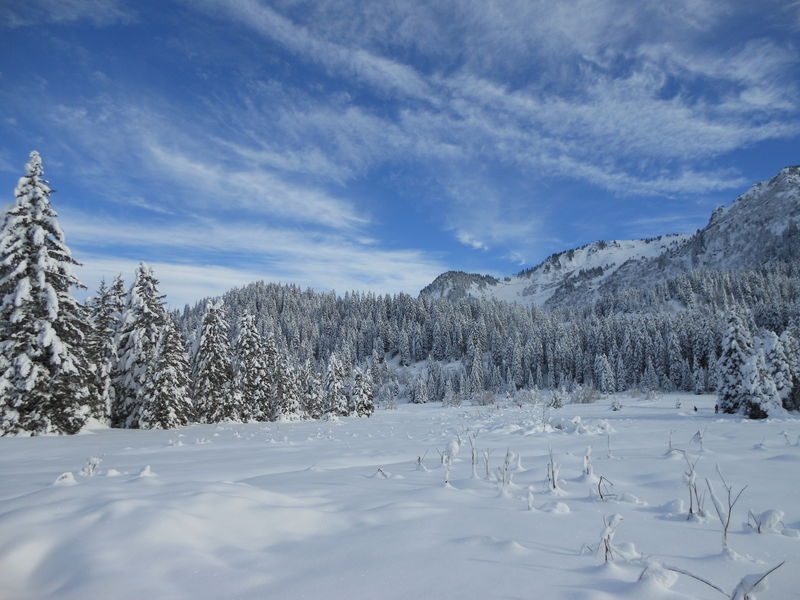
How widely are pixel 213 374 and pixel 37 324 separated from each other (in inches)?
590

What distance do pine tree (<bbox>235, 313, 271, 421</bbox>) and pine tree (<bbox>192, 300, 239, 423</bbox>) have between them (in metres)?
2.79

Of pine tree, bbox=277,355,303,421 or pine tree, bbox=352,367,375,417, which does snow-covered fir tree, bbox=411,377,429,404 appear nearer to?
pine tree, bbox=352,367,375,417

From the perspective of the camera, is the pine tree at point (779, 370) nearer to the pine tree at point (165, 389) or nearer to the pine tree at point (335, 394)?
the pine tree at point (165, 389)

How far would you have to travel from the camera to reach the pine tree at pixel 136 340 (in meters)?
25.4

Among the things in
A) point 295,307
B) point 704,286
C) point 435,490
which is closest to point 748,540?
point 435,490

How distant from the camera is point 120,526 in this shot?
2684 millimetres

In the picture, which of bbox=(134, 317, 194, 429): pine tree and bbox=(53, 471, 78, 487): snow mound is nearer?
bbox=(53, 471, 78, 487): snow mound

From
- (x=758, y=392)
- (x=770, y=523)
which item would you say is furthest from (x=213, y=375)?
(x=758, y=392)

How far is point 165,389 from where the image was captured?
77.8 ft

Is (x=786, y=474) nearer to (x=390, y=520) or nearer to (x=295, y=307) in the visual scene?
(x=390, y=520)

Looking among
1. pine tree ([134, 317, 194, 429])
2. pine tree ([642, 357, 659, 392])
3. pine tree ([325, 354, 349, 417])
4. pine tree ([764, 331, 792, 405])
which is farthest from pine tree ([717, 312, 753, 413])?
pine tree ([642, 357, 659, 392])

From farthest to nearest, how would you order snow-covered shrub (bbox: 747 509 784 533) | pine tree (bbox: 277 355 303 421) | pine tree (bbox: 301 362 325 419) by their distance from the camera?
pine tree (bbox: 301 362 325 419)
pine tree (bbox: 277 355 303 421)
snow-covered shrub (bbox: 747 509 784 533)

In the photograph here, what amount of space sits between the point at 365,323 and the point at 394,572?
15197cm

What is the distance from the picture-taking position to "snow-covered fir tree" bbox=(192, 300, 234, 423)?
29.1 meters
